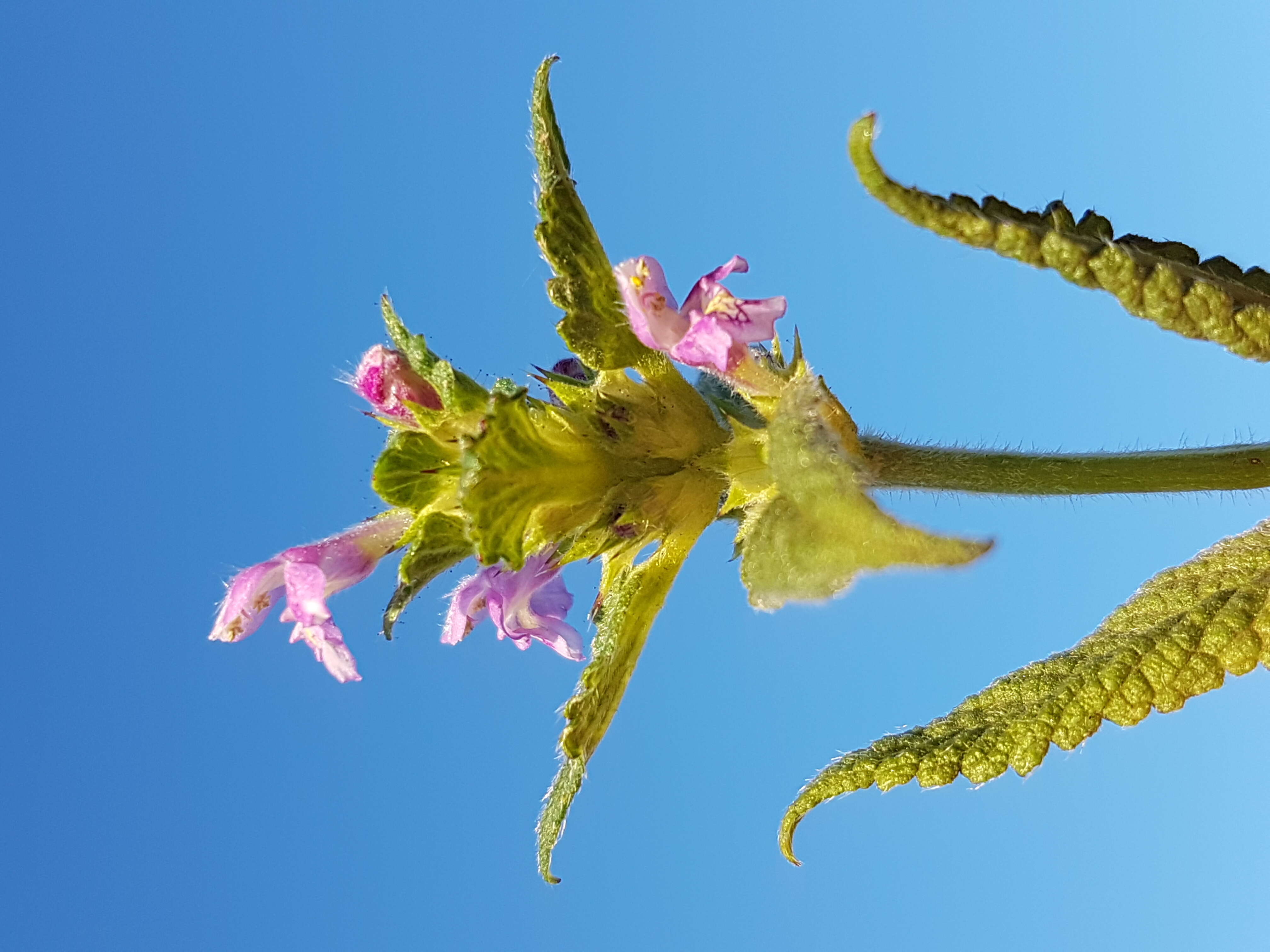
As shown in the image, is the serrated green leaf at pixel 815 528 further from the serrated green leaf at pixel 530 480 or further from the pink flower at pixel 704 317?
the serrated green leaf at pixel 530 480

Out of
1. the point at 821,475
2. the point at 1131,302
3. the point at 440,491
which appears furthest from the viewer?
the point at 440,491

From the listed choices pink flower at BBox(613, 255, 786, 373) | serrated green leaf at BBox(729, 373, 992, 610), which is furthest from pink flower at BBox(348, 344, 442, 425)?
serrated green leaf at BBox(729, 373, 992, 610)

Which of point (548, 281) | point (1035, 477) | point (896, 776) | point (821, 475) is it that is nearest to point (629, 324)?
point (548, 281)

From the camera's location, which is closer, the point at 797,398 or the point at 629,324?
the point at 797,398

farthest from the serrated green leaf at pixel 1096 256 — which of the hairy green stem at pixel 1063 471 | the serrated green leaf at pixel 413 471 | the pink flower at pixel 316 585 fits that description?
the pink flower at pixel 316 585

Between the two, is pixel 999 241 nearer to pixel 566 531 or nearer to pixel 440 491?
pixel 566 531

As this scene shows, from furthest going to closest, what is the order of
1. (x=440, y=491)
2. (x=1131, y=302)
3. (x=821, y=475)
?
1. (x=440, y=491)
2. (x=1131, y=302)
3. (x=821, y=475)

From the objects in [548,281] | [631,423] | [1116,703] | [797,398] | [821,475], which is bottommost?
[1116,703]
